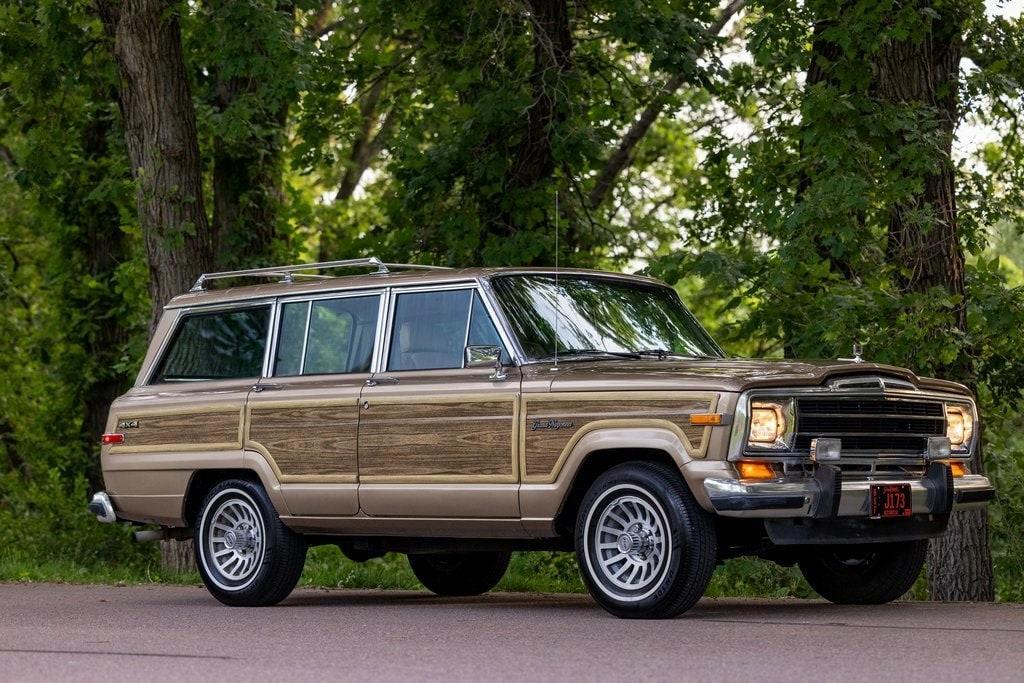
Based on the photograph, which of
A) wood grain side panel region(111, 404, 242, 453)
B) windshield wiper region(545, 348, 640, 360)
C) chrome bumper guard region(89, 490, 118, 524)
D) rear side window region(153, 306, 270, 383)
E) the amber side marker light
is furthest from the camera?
chrome bumper guard region(89, 490, 118, 524)

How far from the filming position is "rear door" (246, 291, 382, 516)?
11.0 m

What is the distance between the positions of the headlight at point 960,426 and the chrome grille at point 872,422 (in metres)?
0.14

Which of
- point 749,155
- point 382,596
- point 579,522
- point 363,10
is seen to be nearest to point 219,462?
point 382,596

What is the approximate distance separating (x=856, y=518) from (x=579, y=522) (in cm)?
153

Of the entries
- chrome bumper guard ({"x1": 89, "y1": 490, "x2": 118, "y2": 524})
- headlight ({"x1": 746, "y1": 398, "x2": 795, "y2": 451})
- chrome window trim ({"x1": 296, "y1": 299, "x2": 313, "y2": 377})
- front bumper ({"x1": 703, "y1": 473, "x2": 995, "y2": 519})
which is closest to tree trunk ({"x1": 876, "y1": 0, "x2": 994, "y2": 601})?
front bumper ({"x1": 703, "y1": 473, "x2": 995, "y2": 519})

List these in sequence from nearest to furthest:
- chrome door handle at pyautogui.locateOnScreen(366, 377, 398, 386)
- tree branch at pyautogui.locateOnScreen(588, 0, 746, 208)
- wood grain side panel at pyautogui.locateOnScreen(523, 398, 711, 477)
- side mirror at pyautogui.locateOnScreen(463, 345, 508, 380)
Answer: wood grain side panel at pyautogui.locateOnScreen(523, 398, 711, 477)
side mirror at pyautogui.locateOnScreen(463, 345, 508, 380)
chrome door handle at pyautogui.locateOnScreen(366, 377, 398, 386)
tree branch at pyautogui.locateOnScreen(588, 0, 746, 208)

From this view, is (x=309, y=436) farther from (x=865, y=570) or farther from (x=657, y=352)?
(x=865, y=570)

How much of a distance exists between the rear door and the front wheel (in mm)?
1957

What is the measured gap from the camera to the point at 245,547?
11656 mm

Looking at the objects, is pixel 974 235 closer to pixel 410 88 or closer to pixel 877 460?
pixel 877 460

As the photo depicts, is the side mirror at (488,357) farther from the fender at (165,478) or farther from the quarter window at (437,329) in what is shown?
the fender at (165,478)

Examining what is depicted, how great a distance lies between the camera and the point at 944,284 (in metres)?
13.5

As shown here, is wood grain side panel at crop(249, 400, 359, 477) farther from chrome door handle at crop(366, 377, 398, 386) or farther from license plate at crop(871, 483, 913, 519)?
license plate at crop(871, 483, 913, 519)

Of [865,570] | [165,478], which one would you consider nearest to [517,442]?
[865,570]
